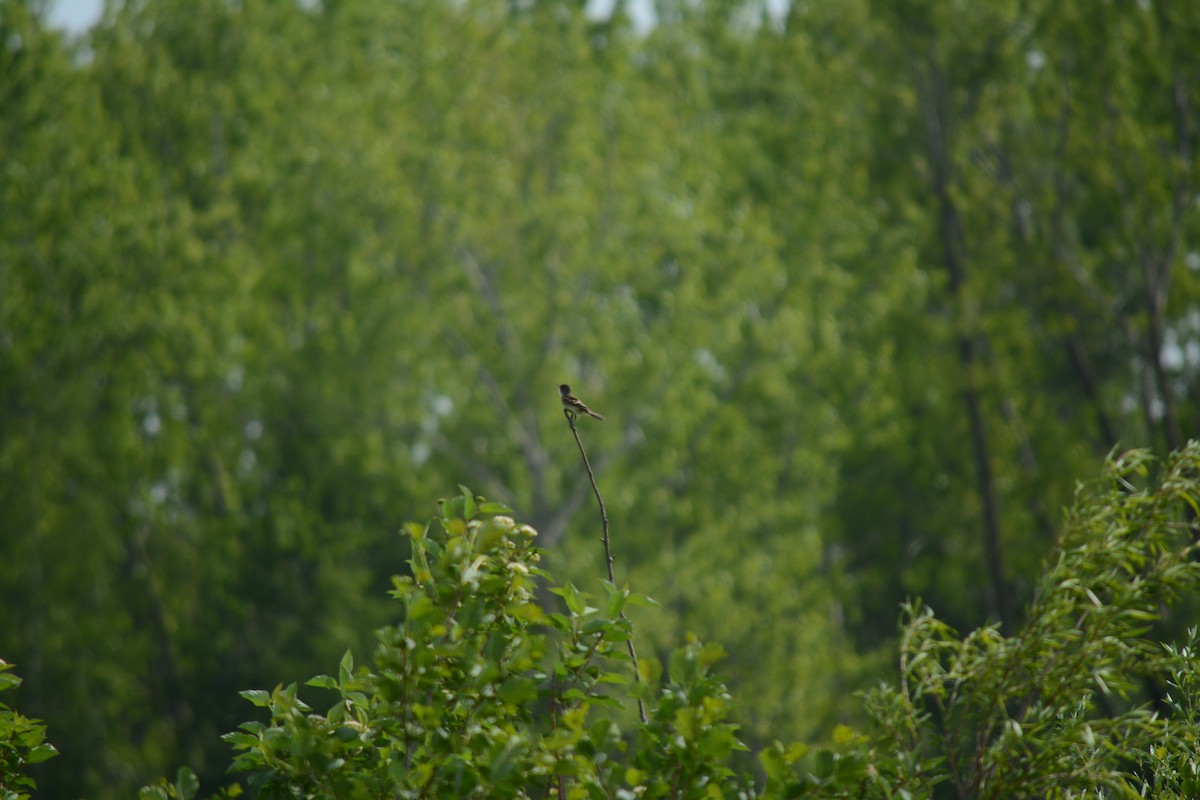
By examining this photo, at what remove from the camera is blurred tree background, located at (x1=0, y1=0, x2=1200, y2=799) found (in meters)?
14.7

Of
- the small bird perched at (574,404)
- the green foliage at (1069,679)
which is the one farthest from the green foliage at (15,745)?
the green foliage at (1069,679)

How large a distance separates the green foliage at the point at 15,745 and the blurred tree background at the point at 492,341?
11691mm

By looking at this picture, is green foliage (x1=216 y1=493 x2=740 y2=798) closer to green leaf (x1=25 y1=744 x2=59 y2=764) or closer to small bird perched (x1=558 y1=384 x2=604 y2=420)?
small bird perched (x1=558 y1=384 x2=604 y2=420)

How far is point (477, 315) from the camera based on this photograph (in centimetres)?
1745

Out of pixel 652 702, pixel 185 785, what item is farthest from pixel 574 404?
pixel 185 785

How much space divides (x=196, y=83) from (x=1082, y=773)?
57.8 ft

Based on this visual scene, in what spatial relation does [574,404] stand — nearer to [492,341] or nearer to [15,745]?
[15,745]

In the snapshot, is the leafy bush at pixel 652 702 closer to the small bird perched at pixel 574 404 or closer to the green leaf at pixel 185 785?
the green leaf at pixel 185 785

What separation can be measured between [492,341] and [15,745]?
46.3 feet

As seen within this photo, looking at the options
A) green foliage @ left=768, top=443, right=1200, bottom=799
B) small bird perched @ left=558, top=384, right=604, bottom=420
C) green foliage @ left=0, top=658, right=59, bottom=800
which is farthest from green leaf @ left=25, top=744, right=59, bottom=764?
green foliage @ left=768, top=443, right=1200, bottom=799

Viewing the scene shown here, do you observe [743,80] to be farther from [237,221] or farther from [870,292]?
[237,221]

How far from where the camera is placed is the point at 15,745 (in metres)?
3.37

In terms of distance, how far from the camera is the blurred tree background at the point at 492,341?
14742 millimetres

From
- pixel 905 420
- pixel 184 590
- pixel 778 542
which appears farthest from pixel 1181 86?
pixel 184 590
